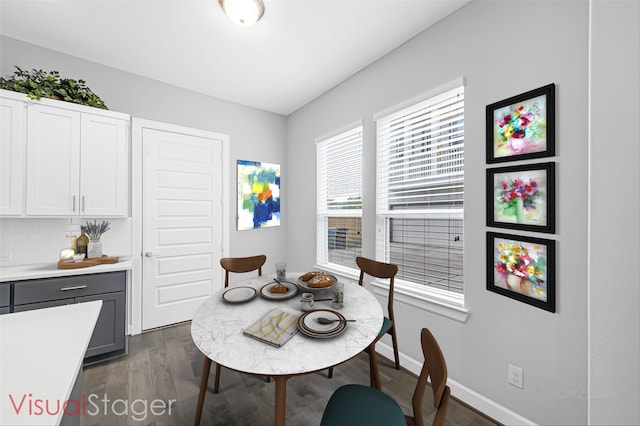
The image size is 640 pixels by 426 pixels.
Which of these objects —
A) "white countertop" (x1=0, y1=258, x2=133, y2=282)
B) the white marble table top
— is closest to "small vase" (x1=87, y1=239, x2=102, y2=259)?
"white countertop" (x1=0, y1=258, x2=133, y2=282)

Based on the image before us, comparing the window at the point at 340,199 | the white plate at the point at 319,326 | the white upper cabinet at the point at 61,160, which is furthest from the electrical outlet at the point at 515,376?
the white upper cabinet at the point at 61,160

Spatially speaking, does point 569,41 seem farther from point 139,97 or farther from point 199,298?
point 199,298

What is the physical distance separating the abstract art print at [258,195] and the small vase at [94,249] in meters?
1.52

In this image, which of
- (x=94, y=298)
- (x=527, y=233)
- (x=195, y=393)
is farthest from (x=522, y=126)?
(x=94, y=298)

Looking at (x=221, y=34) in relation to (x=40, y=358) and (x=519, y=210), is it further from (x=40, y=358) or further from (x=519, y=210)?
(x=519, y=210)

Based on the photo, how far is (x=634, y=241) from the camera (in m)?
0.80

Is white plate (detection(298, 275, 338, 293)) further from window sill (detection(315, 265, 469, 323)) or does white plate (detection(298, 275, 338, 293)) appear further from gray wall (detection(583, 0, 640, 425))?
gray wall (detection(583, 0, 640, 425))

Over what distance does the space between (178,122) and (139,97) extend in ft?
1.46

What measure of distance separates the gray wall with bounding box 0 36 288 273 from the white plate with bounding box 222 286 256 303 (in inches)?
74.5

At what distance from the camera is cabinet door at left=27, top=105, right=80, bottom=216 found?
2.12 meters

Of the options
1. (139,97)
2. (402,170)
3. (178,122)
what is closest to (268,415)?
(402,170)

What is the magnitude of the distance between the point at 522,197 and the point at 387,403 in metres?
1.42

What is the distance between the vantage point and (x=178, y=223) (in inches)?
121

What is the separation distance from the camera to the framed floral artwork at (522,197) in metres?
1.42
